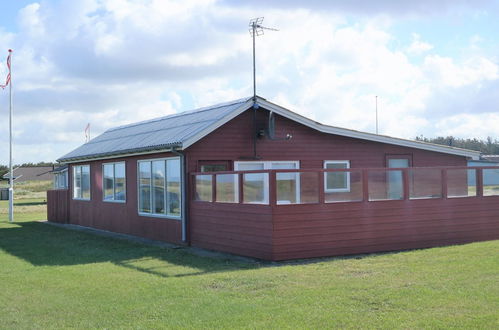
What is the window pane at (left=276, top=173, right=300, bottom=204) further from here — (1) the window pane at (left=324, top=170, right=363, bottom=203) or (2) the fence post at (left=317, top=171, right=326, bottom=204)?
(1) the window pane at (left=324, top=170, right=363, bottom=203)

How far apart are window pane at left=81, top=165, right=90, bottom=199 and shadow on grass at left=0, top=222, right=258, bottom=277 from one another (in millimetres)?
2787

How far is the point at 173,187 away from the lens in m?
15.4

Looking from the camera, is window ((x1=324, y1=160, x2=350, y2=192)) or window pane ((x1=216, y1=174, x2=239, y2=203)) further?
window pane ((x1=216, y1=174, x2=239, y2=203))

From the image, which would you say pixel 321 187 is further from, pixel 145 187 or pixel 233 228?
pixel 145 187

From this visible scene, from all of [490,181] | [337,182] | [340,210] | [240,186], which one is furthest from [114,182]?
[490,181]

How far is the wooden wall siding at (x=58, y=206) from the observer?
24.1 metres

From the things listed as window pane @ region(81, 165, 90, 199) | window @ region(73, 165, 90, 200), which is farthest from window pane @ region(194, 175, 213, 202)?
window @ region(73, 165, 90, 200)

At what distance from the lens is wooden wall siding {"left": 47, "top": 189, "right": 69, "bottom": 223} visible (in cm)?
2408

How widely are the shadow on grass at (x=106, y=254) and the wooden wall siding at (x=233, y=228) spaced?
0.55 metres

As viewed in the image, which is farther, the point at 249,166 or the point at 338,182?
the point at 249,166

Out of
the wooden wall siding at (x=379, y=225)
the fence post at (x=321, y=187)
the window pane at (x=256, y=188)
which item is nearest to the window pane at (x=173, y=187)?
the window pane at (x=256, y=188)

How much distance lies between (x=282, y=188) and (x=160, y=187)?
→ 516 cm

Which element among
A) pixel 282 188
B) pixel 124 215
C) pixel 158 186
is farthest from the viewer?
pixel 124 215

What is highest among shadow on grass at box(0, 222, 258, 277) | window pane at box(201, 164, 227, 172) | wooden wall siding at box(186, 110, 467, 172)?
wooden wall siding at box(186, 110, 467, 172)
